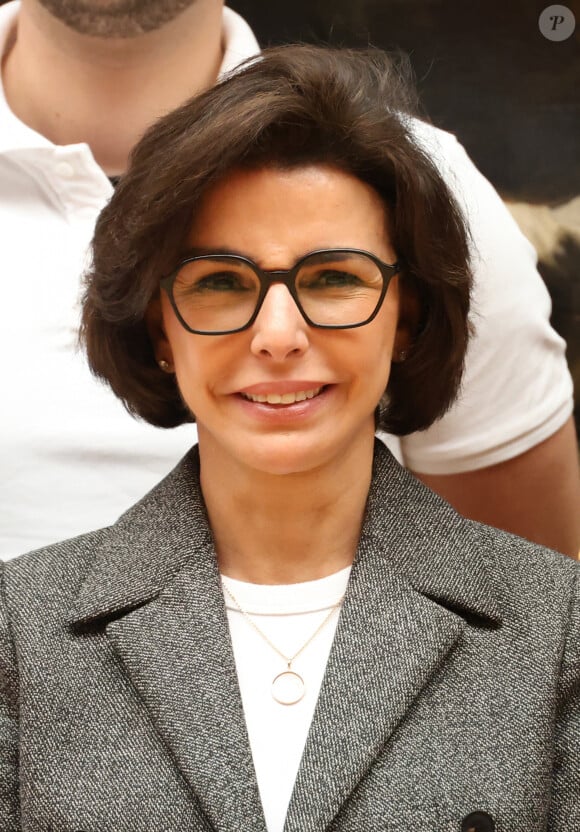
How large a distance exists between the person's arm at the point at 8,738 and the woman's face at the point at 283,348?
0.32 metres

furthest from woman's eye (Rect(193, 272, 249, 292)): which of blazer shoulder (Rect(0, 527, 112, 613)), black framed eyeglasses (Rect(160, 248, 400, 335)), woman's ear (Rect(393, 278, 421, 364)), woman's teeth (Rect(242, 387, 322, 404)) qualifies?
blazer shoulder (Rect(0, 527, 112, 613))

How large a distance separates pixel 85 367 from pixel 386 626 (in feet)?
1.90

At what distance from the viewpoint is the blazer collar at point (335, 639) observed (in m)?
1.14

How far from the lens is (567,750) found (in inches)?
48.1

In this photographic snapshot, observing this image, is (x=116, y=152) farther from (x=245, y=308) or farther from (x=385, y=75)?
Answer: (x=245, y=308)

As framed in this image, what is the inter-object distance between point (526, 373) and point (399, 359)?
1.05 ft

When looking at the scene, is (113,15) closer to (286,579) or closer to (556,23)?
(556,23)

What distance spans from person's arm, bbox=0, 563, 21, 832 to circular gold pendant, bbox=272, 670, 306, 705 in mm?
269

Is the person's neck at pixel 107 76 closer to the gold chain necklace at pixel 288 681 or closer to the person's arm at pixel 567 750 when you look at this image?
the gold chain necklace at pixel 288 681

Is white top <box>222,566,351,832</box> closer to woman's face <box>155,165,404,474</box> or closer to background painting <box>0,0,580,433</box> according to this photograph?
woman's face <box>155,165,404,474</box>

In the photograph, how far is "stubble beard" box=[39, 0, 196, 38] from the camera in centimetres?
152

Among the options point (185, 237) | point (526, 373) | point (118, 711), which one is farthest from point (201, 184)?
point (526, 373)

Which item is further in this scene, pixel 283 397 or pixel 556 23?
pixel 556 23

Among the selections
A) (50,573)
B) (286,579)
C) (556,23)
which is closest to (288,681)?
(286,579)
